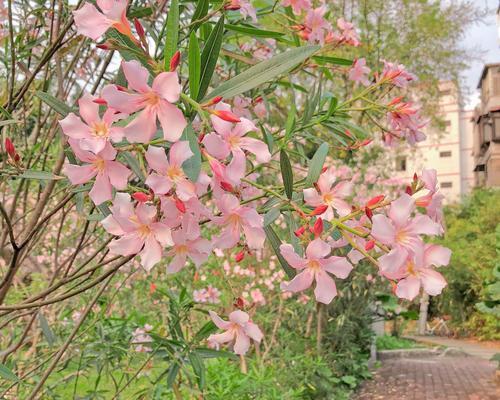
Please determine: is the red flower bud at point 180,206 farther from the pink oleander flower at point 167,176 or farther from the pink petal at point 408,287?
the pink petal at point 408,287

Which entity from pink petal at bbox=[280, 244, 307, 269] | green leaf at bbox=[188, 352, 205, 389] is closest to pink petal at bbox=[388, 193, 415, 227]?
pink petal at bbox=[280, 244, 307, 269]

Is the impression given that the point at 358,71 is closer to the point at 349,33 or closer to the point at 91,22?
the point at 349,33

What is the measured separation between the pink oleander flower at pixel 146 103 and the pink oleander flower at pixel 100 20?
0.27 ft

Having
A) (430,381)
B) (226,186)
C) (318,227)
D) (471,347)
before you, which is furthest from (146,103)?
(471,347)

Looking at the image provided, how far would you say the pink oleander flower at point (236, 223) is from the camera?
2.35 ft

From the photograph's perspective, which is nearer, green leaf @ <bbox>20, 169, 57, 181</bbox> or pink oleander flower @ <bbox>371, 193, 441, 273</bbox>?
pink oleander flower @ <bbox>371, 193, 441, 273</bbox>

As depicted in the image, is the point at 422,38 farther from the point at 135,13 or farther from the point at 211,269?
the point at 135,13

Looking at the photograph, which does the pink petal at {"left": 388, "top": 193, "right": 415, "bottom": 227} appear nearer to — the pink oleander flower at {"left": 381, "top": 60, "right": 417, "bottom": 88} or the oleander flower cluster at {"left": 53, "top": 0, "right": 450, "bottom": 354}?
the oleander flower cluster at {"left": 53, "top": 0, "right": 450, "bottom": 354}

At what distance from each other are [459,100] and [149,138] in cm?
1047

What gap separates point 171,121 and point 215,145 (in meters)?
0.06

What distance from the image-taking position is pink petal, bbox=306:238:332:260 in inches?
28.3

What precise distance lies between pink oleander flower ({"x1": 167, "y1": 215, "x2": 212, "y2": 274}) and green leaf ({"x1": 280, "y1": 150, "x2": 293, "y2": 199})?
5.1 inches

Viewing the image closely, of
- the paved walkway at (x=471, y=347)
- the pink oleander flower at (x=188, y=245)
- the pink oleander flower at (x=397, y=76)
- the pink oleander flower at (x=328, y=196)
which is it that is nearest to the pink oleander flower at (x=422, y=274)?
the pink oleander flower at (x=328, y=196)

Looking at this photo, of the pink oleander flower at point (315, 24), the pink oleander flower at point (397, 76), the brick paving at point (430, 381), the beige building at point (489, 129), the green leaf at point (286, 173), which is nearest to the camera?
the green leaf at point (286, 173)
